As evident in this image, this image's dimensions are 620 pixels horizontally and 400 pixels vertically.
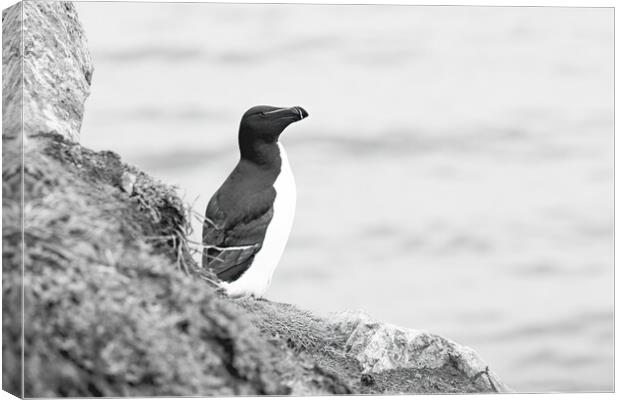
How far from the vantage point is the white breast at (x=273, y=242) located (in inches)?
313

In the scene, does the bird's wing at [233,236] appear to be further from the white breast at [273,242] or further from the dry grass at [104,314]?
the dry grass at [104,314]

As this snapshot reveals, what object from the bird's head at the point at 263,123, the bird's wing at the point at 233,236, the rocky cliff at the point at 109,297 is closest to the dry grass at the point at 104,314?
the rocky cliff at the point at 109,297

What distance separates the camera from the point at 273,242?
8.22 metres

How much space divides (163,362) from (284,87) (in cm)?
647

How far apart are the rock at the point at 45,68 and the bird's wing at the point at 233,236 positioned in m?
1.42

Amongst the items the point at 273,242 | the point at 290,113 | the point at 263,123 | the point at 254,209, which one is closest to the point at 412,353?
the point at 273,242

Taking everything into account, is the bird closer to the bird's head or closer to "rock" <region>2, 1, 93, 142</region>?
the bird's head

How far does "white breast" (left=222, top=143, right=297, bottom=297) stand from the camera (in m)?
7.94

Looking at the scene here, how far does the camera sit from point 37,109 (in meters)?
6.16

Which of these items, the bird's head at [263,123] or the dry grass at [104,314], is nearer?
the dry grass at [104,314]

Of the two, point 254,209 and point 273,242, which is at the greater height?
point 254,209

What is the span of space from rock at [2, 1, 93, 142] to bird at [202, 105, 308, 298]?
1448 millimetres

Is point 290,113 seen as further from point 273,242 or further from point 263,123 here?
point 273,242

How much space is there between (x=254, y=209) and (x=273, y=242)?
30cm
